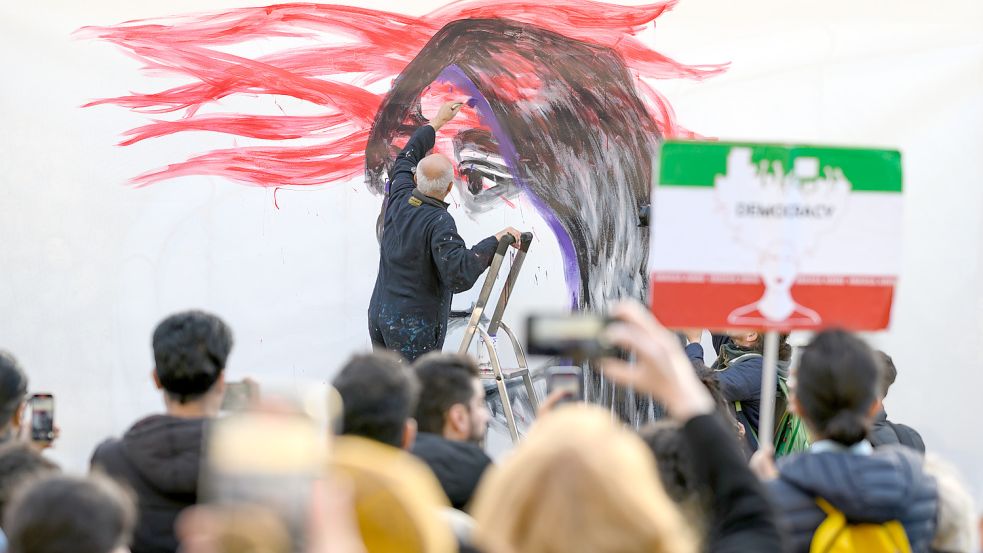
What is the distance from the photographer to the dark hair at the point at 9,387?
2559mm

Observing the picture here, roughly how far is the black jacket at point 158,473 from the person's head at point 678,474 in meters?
0.95

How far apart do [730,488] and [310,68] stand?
3623 millimetres

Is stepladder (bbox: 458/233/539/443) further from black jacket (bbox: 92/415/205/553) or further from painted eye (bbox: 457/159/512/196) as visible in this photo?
black jacket (bbox: 92/415/205/553)

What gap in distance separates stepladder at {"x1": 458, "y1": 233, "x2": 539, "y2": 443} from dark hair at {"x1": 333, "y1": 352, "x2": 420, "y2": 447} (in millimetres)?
2724

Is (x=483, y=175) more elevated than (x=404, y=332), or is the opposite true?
(x=483, y=175)

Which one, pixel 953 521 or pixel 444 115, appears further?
pixel 444 115

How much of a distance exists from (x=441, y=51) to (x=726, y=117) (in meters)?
1.26

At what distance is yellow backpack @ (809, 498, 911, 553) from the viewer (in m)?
1.99

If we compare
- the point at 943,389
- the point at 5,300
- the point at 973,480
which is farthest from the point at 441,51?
the point at 973,480

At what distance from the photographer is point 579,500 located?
3.95 ft

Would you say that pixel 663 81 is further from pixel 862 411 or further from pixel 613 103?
A: pixel 862 411

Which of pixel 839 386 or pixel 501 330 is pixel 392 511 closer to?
pixel 839 386

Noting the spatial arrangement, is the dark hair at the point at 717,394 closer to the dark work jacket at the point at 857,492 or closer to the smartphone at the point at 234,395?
the dark work jacket at the point at 857,492

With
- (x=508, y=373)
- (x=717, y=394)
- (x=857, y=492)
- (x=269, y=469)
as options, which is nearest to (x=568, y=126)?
(x=508, y=373)
